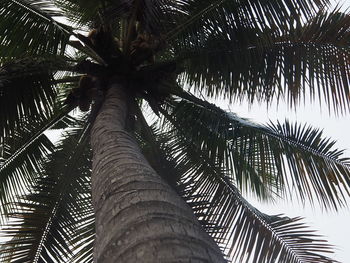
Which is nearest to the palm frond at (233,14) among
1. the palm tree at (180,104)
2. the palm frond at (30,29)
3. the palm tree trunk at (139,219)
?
the palm tree at (180,104)

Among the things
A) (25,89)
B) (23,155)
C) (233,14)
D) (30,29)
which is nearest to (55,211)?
(23,155)

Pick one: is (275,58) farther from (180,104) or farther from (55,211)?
(55,211)

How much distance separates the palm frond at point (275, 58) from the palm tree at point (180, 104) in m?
0.01

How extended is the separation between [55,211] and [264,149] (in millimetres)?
3022

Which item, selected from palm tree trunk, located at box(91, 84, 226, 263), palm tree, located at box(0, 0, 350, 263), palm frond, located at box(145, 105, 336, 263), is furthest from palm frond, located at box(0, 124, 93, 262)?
palm tree trunk, located at box(91, 84, 226, 263)

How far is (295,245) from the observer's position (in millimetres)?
5633

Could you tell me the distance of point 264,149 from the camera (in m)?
5.86

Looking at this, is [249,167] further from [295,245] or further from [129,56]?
[129,56]

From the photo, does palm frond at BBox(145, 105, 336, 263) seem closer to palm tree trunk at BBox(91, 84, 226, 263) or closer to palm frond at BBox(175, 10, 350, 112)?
palm frond at BBox(175, 10, 350, 112)

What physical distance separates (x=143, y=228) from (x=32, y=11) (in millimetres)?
4799

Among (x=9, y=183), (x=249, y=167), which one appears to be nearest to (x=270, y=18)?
(x=249, y=167)

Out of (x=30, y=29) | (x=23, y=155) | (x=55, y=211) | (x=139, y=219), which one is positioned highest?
(x=30, y=29)

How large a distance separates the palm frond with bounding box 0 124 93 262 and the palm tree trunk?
295cm


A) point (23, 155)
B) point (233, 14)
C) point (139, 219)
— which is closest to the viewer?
point (139, 219)
